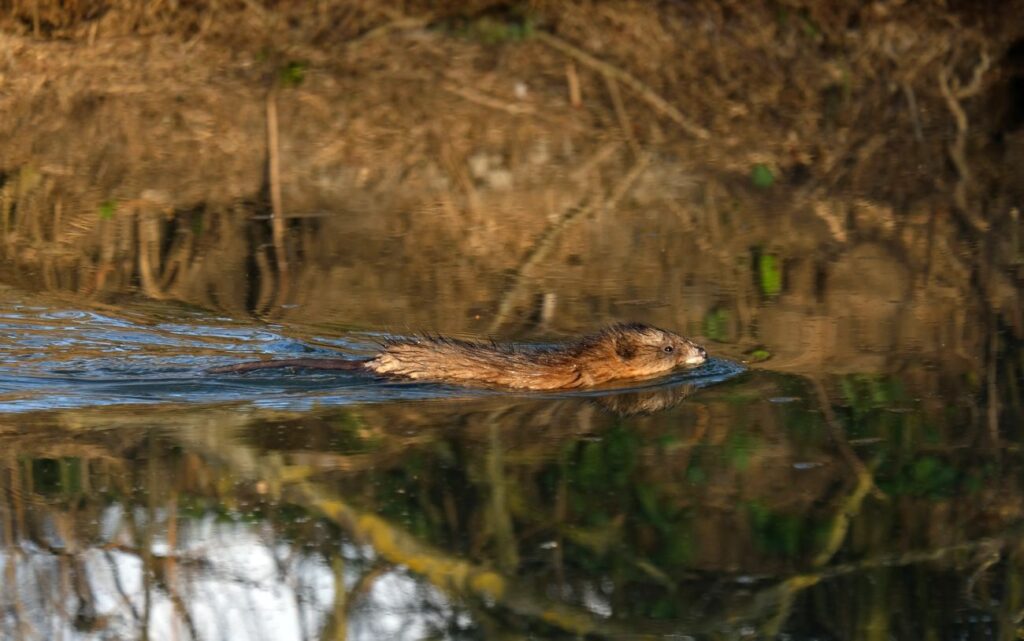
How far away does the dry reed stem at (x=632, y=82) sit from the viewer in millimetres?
12492

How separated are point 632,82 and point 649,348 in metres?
6.73

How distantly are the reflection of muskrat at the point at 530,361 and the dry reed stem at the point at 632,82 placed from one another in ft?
18.1

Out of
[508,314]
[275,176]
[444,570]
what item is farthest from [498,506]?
[275,176]

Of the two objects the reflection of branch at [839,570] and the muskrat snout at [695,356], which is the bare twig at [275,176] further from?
the reflection of branch at [839,570]

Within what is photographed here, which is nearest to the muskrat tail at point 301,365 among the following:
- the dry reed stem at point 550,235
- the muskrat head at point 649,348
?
the dry reed stem at point 550,235

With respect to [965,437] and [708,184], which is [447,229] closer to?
[708,184]

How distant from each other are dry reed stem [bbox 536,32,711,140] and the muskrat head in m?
5.49

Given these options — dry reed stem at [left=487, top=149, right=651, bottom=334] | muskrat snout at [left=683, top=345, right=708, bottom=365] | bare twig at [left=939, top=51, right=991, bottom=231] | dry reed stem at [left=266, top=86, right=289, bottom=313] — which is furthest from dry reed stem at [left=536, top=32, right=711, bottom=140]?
muskrat snout at [left=683, top=345, right=708, bottom=365]

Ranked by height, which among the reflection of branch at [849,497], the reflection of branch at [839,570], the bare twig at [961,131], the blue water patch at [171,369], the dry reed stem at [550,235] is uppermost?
the bare twig at [961,131]

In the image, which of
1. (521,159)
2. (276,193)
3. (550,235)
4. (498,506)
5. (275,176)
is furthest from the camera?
(521,159)

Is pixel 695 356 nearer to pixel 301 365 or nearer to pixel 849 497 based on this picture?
pixel 849 497

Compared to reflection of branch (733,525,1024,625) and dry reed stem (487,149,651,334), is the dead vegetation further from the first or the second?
reflection of branch (733,525,1024,625)

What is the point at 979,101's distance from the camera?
13.1 meters

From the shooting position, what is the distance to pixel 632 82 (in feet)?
43.8
